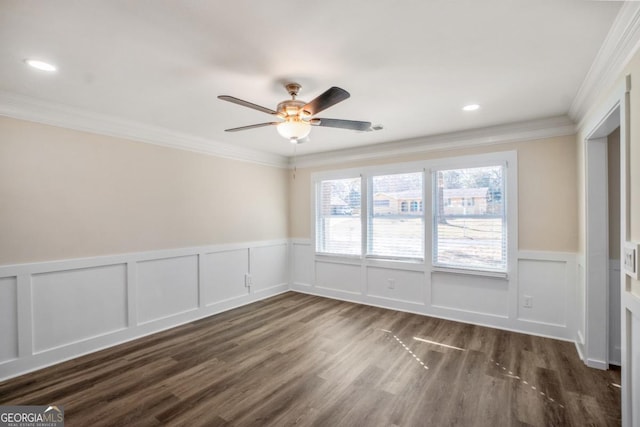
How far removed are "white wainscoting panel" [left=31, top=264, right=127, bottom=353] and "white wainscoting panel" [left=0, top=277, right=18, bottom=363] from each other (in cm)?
12

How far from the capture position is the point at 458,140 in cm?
381

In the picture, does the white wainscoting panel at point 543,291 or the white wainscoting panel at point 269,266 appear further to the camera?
the white wainscoting panel at point 269,266

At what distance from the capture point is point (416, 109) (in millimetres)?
2977

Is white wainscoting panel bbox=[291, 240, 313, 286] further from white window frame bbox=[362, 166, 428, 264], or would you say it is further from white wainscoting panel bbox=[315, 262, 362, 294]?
white window frame bbox=[362, 166, 428, 264]

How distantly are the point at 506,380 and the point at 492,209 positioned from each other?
6.35 feet

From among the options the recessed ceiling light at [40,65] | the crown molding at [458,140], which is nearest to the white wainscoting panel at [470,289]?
the crown molding at [458,140]

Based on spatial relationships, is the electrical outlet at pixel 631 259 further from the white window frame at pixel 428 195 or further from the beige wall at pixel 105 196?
the beige wall at pixel 105 196

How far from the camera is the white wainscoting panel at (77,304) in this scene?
2.75 meters

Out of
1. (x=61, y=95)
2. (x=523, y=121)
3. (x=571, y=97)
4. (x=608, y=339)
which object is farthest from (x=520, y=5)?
(x=61, y=95)

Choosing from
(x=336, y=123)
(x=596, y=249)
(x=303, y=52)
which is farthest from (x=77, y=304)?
(x=596, y=249)

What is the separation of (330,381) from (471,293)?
229cm

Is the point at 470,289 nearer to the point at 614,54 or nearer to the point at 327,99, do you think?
the point at 614,54

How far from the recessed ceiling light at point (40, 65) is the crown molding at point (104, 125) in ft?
2.56

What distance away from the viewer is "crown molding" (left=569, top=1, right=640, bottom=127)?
1504 mm
